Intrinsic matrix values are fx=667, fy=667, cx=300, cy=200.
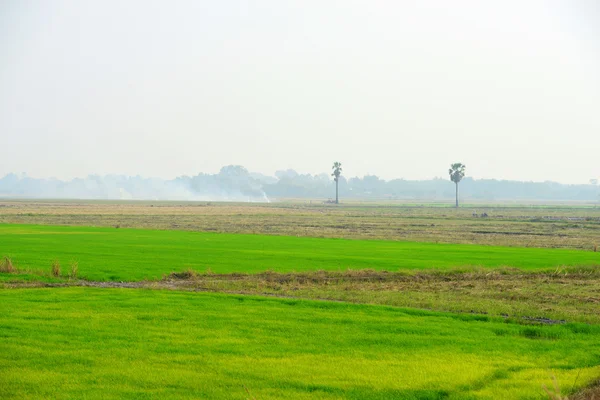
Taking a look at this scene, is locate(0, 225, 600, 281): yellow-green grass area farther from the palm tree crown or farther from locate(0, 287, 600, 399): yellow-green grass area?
the palm tree crown

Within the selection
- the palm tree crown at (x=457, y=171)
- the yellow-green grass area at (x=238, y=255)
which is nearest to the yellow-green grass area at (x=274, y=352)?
the yellow-green grass area at (x=238, y=255)

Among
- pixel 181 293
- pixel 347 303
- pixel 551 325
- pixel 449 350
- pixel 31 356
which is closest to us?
pixel 31 356

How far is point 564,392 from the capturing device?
12.0 m

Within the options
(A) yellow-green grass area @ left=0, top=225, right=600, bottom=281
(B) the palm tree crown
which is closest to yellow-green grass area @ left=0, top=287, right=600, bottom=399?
(A) yellow-green grass area @ left=0, top=225, right=600, bottom=281

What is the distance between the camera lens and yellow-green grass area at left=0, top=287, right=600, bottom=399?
12.0m

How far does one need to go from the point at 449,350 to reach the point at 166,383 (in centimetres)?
657

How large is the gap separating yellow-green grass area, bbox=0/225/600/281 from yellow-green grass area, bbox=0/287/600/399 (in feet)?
32.0

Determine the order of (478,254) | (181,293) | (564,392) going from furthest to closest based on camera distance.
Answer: (478,254) → (181,293) → (564,392)

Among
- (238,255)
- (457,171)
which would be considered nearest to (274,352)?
(238,255)

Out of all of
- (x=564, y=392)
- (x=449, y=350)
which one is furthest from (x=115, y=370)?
(x=564, y=392)

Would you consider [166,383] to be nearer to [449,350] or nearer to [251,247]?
[449,350]

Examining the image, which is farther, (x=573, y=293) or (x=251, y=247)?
(x=251, y=247)

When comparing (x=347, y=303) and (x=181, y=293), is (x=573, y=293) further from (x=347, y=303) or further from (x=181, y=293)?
(x=181, y=293)

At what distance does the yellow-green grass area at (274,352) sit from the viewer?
12016 millimetres
